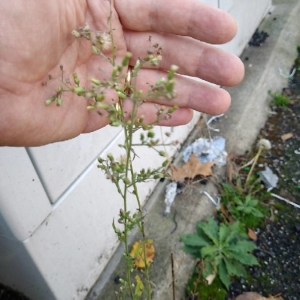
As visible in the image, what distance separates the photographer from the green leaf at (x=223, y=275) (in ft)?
6.61

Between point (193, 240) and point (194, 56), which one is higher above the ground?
point (194, 56)

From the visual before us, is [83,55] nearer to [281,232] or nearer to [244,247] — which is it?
[244,247]

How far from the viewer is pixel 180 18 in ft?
4.45

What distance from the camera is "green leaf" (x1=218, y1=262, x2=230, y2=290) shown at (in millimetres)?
2014

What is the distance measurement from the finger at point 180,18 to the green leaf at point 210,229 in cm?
106

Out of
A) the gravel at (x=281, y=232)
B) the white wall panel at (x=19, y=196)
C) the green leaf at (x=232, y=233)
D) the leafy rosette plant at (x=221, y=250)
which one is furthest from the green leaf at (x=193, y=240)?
the white wall panel at (x=19, y=196)

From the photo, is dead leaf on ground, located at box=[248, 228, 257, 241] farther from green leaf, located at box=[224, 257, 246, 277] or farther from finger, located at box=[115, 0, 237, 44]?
finger, located at box=[115, 0, 237, 44]

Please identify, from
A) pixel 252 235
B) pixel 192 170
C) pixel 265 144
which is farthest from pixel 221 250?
pixel 265 144

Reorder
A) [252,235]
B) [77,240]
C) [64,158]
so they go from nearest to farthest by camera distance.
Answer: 1. [64,158]
2. [77,240]
3. [252,235]

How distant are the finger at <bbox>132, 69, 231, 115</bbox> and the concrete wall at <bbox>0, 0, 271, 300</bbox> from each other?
46cm

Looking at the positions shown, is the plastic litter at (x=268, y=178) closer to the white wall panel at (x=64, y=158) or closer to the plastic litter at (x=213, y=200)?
the plastic litter at (x=213, y=200)

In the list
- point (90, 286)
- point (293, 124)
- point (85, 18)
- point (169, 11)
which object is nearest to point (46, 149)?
point (85, 18)

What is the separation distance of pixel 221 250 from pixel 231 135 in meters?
1.07

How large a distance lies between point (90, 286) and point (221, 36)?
1.40 meters
